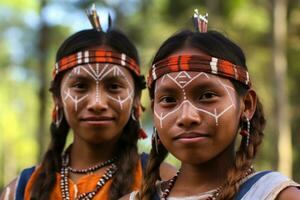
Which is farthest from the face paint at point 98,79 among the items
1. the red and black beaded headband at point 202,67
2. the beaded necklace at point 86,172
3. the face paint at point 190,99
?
the face paint at point 190,99

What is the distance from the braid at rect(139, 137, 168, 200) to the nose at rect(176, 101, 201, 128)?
16.3 inches

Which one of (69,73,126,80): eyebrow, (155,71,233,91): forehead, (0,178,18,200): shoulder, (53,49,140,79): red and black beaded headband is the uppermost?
(53,49,140,79): red and black beaded headband

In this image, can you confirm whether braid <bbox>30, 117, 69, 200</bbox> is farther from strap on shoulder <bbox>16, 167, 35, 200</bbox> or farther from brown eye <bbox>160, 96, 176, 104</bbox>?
brown eye <bbox>160, 96, 176, 104</bbox>

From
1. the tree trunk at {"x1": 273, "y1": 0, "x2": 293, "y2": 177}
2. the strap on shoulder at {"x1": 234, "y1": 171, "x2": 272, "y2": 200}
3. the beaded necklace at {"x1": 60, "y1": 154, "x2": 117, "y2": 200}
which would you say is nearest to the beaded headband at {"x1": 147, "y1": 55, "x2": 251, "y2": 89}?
the strap on shoulder at {"x1": 234, "y1": 171, "x2": 272, "y2": 200}

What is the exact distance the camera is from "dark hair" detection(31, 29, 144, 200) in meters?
4.22

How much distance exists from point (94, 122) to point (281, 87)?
10.5 m

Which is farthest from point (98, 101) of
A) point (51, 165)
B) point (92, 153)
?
point (51, 165)

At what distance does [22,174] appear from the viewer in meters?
4.48

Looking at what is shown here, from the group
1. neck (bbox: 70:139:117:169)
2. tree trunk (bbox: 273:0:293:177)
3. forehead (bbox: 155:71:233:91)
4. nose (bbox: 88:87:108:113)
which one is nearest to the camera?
forehead (bbox: 155:71:233:91)

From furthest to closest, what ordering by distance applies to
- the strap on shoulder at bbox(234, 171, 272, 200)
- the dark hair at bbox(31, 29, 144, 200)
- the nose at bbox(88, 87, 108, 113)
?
the dark hair at bbox(31, 29, 144, 200) < the nose at bbox(88, 87, 108, 113) < the strap on shoulder at bbox(234, 171, 272, 200)

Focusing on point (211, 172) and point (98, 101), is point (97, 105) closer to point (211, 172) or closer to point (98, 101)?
point (98, 101)

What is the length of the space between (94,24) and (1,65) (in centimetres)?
2450

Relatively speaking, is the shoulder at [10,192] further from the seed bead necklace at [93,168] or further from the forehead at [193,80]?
the forehead at [193,80]

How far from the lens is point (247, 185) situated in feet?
9.78
